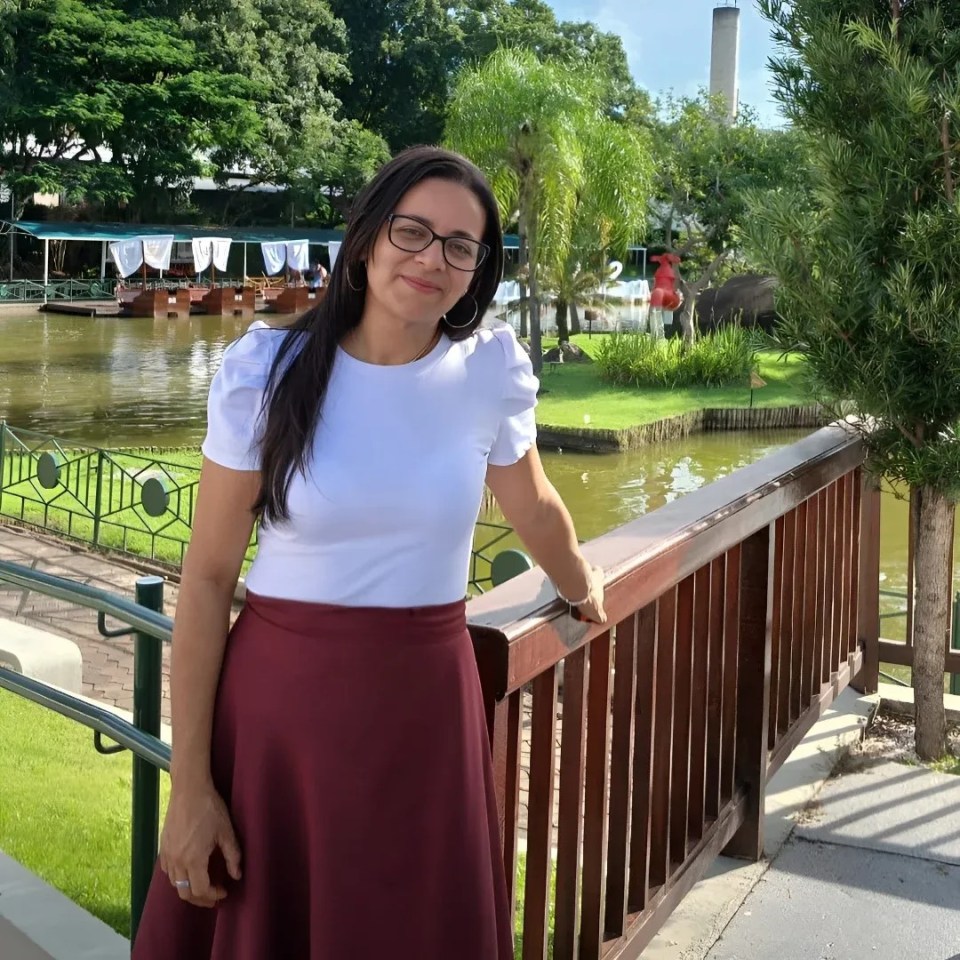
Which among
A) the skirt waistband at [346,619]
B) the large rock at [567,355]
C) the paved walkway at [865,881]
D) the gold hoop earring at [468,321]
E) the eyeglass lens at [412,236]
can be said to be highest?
the eyeglass lens at [412,236]

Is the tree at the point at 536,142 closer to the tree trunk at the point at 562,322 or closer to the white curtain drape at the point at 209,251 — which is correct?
the tree trunk at the point at 562,322

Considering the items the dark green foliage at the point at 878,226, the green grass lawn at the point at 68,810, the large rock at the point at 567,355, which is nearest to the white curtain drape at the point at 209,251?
the large rock at the point at 567,355

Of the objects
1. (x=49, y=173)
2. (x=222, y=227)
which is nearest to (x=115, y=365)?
(x=49, y=173)

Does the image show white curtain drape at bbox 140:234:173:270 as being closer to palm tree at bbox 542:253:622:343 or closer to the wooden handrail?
palm tree at bbox 542:253:622:343

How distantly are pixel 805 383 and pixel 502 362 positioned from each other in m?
2.06

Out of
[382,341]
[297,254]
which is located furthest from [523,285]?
[382,341]

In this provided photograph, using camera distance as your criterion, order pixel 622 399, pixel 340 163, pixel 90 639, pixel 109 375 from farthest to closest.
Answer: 1. pixel 340 163
2. pixel 109 375
3. pixel 622 399
4. pixel 90 639

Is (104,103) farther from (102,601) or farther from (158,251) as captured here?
(102,601)

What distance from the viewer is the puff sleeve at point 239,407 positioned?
134 cm

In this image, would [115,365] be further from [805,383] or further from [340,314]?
[340,314]

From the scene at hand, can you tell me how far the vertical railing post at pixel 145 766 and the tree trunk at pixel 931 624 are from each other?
220 cm

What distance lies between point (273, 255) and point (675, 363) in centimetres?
1996

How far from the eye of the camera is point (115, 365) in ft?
70.3

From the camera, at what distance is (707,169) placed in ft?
86.3
